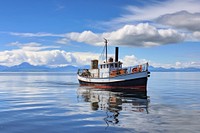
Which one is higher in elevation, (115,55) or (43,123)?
(115,55)

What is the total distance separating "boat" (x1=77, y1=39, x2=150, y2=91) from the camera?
2144 inches

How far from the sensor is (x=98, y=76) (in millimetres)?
64125

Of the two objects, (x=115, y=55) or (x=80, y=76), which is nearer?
(x=115, y=55)

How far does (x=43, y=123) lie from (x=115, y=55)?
4340 centimetres

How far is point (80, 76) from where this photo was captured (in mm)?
71875

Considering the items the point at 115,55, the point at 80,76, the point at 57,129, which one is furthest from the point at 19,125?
the point at 80,76

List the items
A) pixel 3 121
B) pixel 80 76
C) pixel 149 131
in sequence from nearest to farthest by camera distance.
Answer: pixel 149 131 → pixel 3 121 → pixel 80 76

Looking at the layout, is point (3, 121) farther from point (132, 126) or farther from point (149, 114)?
point (149, 114)

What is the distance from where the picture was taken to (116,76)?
185ft

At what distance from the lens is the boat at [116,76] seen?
54469mm

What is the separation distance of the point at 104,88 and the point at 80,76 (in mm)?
14215

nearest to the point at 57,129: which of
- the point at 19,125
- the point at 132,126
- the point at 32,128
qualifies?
the point at 32,128

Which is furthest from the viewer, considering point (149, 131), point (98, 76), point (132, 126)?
point (98, 76)

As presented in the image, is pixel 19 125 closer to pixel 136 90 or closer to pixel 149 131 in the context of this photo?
pixel 149 131
